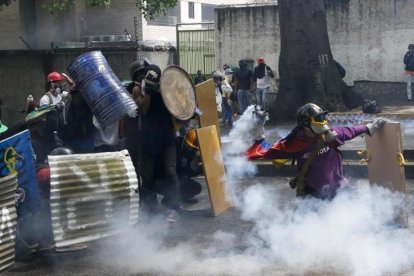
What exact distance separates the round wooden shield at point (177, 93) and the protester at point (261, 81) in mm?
8778

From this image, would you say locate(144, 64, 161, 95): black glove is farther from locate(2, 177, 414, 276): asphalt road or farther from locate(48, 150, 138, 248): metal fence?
locate(2, 177, 414, 276): asphalt road

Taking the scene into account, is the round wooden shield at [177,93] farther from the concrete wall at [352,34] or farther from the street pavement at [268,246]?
the concrete wall at [352,34]

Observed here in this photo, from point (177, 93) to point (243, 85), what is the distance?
872 cm

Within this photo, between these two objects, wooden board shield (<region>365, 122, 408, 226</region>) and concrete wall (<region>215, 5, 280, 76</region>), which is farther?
concrete wall (<region>215, 5, 280, 76</region>)

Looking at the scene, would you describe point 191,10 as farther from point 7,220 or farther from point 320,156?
point 7,220

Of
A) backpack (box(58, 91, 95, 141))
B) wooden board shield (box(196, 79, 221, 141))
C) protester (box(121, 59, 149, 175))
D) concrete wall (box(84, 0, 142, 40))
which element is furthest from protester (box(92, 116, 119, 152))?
concrete wall (box(84, 0, 142, 40))

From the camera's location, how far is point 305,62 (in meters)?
14.1

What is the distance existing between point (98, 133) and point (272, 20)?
1210cm

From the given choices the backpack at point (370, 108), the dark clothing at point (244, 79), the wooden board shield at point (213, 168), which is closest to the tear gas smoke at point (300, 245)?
the wooden board shield at point (213, 168)

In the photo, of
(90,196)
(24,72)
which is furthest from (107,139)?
(24,72)

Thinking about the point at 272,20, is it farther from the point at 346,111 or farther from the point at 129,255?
the point at 129,255

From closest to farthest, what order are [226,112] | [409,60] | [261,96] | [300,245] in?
[300,245] → [226,112] → [261,96] → [409,60]

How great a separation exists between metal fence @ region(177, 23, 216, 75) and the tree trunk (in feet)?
15.9

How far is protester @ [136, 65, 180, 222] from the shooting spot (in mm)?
6598
